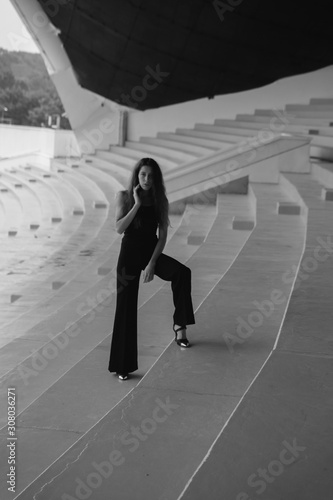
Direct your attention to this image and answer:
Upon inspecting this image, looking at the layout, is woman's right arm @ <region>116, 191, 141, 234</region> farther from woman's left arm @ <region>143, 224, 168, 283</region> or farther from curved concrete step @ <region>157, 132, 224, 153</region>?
curved concrete step @ <region>157, 132, 224, 153</region>

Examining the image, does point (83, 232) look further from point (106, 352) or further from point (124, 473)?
point (124, 473)

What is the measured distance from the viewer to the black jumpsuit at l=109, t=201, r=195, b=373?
3.67m

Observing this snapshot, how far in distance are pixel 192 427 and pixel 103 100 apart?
56.9 feet

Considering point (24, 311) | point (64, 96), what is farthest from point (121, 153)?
point (24, 311)

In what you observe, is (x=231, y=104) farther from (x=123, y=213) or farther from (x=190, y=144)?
(x=123, y=213)

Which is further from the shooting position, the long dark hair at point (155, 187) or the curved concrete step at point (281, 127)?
the curved concrete step at point (281, 127)

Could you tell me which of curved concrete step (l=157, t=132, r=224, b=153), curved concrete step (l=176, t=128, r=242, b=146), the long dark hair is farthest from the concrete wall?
the long dark hair

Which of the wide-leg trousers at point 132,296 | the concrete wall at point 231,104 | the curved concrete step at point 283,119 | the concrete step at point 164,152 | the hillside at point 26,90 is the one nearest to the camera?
the wide-leg trousers at point 132,296

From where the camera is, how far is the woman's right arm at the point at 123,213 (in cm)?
369

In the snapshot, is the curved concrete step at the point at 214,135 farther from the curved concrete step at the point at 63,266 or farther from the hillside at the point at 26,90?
the hillside at the point at 26,90

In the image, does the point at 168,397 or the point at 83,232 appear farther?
the point at 83,232

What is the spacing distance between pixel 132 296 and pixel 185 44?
14.1 metres

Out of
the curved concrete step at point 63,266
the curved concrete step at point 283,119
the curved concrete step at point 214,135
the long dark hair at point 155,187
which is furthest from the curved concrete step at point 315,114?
the long dark hair at point 155,187

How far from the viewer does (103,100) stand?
19438mm
